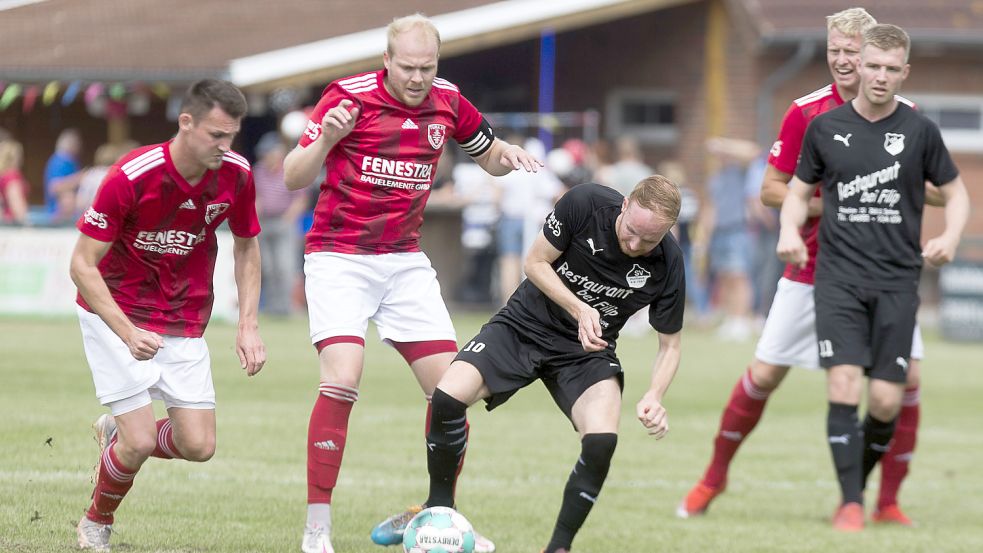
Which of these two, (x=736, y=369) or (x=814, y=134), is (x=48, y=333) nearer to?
(x=736, y=369)

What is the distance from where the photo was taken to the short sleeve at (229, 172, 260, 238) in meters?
6.47

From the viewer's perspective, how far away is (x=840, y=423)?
299 inches

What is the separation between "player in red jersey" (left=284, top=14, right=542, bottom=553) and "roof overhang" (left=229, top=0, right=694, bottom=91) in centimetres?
1390

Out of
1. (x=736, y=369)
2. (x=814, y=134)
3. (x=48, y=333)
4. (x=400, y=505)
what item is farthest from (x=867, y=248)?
(x=48, y=333)

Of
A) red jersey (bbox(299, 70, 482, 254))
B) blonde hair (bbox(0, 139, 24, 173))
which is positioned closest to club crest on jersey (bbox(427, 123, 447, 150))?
red jersey (bbox(299, 70, 482, 254))

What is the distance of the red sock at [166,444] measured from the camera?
6559 millimetres

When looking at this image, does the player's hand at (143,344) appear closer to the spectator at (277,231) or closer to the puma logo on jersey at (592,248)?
the puma logo on jersey at (592,248)

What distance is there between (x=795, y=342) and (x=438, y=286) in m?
2.09

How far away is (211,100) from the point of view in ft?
19.7

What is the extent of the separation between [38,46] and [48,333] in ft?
29.9

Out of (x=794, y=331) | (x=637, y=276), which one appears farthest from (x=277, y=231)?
(x=637, y=276)

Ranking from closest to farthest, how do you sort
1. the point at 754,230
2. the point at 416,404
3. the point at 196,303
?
1. the point at 196,303
2. the point at 416,404
3. the point at 754,230

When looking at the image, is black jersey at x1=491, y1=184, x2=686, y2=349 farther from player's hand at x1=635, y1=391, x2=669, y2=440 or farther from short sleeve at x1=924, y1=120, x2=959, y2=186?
short sleeve at x1=924, y1=120, x2=959, y2=186

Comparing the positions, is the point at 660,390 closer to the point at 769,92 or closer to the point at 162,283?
the point at 162,283
